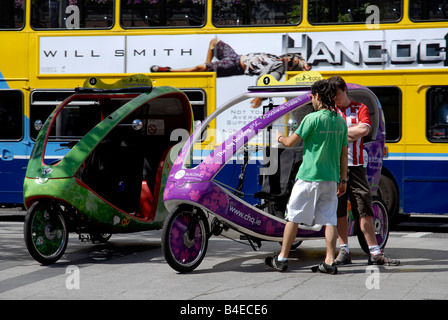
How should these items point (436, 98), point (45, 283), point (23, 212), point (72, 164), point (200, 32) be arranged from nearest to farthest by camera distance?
point (45, 283) → point (72, 164) → point (436, 98) → point (200, 32) → point (23, 212)

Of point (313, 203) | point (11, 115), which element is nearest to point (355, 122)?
point (313, 203)

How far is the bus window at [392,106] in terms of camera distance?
1168 centimetres

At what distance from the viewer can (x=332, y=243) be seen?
6949 millimetres

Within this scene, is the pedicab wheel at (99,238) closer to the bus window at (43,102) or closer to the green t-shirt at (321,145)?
the green t-shirt at (321,145)

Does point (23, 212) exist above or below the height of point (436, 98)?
below

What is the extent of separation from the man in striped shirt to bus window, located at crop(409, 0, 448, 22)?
180 inches

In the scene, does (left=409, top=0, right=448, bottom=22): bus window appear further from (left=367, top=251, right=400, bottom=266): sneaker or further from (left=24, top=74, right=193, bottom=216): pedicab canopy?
(left=367, top=251, right=400, bottom=266): sneaker

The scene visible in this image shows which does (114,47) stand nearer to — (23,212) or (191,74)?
(191,74)

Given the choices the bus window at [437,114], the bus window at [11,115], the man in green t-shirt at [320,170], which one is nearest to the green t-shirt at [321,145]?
the man in green t-shirt at [320,170]

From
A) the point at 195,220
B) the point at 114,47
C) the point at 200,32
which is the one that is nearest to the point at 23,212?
the point at 114,47

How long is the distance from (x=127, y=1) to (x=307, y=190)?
6.80m

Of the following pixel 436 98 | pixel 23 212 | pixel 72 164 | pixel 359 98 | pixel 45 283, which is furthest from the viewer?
pixel 23 212

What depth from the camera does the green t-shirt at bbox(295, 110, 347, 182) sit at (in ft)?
22.6

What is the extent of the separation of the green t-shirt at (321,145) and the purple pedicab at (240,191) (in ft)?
1.60
